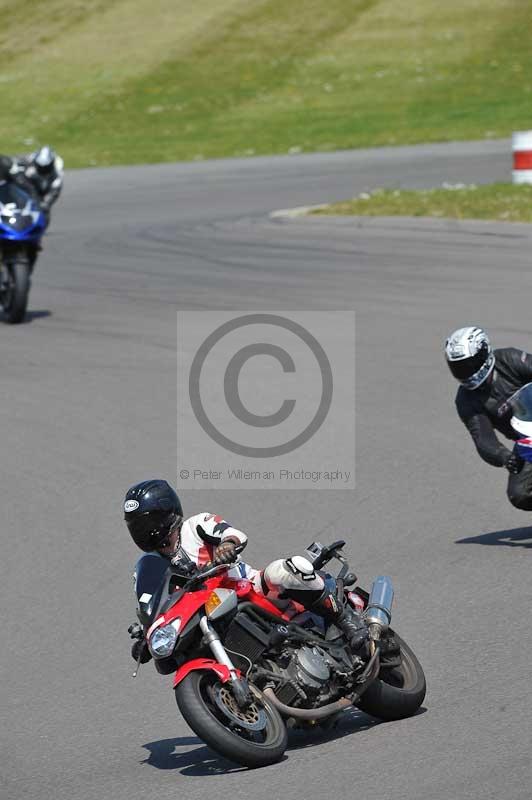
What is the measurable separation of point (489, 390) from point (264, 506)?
6.34 feet

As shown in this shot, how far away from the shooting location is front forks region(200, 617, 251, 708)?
6.41 meters

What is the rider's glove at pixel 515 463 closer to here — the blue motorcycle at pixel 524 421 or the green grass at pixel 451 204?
the blue motorcycle at pixel 524 421

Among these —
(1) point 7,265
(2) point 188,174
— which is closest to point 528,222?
(1) point 7,265

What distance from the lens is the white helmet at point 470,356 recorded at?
384 inches

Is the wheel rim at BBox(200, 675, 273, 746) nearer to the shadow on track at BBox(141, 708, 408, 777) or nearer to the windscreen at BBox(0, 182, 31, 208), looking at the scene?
the shadow on track at BBox(141, 708, 408, 777)

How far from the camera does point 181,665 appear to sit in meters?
6.66

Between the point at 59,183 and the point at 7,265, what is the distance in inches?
119

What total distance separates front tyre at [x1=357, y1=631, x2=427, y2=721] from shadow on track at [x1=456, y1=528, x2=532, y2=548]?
255 cm

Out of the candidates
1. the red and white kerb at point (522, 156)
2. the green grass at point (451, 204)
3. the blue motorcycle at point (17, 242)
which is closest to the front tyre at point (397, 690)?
the blue motorcycle at point (17, 242)

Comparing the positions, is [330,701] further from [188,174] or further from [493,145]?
[493,145]

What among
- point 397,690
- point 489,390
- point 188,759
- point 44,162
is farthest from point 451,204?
point 188,759

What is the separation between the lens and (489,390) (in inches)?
392

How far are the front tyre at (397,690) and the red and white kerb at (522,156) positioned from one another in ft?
58.8

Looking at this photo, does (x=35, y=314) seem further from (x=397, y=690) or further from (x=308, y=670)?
(x=308, y=670)
